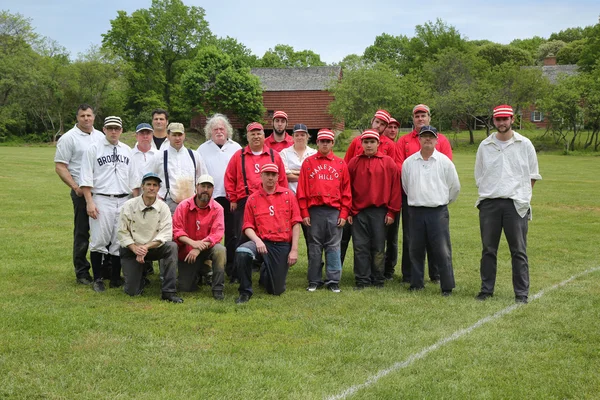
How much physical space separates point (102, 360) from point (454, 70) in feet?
190

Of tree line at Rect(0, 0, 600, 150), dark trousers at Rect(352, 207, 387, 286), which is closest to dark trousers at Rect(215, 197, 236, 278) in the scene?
dark trousers at Rect(352, 207, 387, 286)

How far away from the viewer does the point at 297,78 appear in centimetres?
5906

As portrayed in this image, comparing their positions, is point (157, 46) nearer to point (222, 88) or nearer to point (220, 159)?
point (222, 88)

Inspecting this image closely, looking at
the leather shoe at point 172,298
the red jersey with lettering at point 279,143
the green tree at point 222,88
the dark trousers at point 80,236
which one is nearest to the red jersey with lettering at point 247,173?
the red jersey with lettering at point 279,143

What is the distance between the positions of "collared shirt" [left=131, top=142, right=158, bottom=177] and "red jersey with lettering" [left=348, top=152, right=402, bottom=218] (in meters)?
2.82

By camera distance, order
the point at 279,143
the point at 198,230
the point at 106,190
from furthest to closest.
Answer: the point at 279,143 < the point at 106,190 < the point at 198,230

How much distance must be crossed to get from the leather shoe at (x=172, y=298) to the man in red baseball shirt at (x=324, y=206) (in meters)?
1.77

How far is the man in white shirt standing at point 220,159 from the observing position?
848 cm

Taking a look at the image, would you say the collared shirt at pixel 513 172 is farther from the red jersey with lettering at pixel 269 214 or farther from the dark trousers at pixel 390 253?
the red jersey with lettering at pixel 269 214

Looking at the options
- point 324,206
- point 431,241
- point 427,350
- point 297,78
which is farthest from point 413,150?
point 297,78

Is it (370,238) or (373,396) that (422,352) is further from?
(370,238)

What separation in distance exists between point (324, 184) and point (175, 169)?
2037mm

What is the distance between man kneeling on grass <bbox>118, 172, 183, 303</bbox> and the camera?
721cm

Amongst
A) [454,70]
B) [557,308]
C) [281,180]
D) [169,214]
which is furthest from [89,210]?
[454,70]
